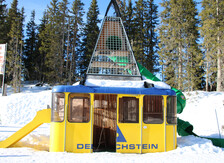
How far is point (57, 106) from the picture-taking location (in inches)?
265

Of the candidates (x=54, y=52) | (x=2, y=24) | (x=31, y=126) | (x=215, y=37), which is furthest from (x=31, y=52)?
(x=31, y=126)

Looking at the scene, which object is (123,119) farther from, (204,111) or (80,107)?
(204,111)

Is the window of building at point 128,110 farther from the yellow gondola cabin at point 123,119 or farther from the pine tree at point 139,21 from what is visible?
the pine tree at point 139,21

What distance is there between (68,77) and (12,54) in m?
8.76

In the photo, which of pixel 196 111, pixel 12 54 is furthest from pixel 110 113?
pixel 12 54

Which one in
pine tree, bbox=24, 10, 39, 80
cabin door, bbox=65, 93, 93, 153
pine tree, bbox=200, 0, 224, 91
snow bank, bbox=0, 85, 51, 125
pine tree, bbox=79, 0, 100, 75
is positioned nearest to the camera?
cabin door, bbox=65, 93, 93, 153

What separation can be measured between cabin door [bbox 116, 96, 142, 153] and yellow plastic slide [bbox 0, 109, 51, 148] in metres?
2.57

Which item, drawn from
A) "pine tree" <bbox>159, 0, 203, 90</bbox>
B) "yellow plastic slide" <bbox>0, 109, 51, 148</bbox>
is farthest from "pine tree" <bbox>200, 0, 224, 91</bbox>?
"yellow plastic slide" <bbox>0, 109, 51, 148</bbox>

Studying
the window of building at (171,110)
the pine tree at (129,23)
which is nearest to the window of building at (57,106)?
the window of building at (171,110)

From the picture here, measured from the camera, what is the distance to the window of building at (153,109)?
6945 mm

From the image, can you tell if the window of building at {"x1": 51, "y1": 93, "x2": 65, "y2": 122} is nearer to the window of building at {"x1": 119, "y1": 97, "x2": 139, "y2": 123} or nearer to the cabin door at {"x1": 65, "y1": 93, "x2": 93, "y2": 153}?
the cabin door at {"x1": 65, "y1": 93, "x2": 93, "y2": 153}

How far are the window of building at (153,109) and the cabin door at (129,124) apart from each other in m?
0.21

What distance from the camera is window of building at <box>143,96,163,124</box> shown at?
6.95 m

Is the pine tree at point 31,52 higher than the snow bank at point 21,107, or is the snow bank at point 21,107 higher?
the pine tree at point 31,52
